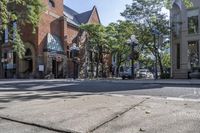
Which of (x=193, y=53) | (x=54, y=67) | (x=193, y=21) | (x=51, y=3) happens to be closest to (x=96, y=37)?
(x=54, y=67)

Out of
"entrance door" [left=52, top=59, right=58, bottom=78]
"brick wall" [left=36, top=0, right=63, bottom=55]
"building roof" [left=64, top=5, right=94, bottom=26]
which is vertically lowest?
"entrance door" [left=52, top=59, right=58, bottom=78]

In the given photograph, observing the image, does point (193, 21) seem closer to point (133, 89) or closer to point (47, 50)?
point (133, 89)

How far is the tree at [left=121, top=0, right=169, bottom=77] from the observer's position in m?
38.2

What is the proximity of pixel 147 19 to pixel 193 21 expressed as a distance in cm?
815

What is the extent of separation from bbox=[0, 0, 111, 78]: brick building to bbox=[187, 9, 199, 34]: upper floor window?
1680 cm

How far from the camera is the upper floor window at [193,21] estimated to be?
31.8 metres

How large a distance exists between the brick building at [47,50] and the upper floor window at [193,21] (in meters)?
16.8

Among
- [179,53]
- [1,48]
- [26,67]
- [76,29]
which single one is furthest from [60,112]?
[76,29]

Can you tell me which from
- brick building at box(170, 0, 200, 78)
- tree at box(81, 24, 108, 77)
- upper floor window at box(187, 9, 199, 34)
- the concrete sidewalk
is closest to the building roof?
tree at box(81, 24, 108, 77)

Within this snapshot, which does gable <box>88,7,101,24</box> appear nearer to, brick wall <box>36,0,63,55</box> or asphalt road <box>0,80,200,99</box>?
brick wall <box>36,0,63,55</box>

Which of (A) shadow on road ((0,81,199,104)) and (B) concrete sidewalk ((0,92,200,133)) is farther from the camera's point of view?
(A) shadow on road ((0,81,199,104))

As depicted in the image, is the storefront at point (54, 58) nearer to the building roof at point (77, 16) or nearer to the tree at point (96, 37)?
the tree at point (96, 37)

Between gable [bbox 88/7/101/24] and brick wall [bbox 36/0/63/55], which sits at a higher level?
gable [bbox 88/7/101/24]

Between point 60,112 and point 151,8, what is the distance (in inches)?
1324
